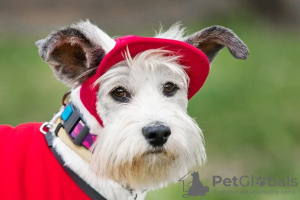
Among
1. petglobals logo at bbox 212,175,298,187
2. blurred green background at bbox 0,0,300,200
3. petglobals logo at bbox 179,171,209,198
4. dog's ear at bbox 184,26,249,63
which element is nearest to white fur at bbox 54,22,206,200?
dog's ear at bbox 184,26,249,63

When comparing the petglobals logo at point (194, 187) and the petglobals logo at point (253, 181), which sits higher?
the petglobals logo at point (194, 187)

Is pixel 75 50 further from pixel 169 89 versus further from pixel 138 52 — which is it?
pixel 169 89

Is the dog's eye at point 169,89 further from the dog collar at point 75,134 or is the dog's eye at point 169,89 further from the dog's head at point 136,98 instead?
the dog collar at point 75,134

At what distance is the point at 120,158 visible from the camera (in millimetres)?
3691

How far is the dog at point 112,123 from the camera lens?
145 inches

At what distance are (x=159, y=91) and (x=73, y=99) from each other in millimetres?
472

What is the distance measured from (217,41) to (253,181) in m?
2.69

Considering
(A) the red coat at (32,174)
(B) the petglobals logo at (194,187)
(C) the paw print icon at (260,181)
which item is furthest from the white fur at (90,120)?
(C) the paw print icon at (260,181)

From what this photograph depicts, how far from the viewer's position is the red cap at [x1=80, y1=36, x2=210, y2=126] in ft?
12.1

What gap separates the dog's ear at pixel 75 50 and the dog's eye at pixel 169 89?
357mm

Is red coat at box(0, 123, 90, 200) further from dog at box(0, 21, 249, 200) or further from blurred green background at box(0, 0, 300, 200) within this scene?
blurred green background at box(0, 0, 300, 200)

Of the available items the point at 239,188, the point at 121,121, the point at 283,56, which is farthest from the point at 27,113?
the point at 121,121

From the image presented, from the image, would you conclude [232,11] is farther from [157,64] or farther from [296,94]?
[157,64]

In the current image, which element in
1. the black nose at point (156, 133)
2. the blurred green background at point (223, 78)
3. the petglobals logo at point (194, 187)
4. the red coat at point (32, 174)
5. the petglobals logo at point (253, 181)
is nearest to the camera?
the black nose at point (156, 133)
